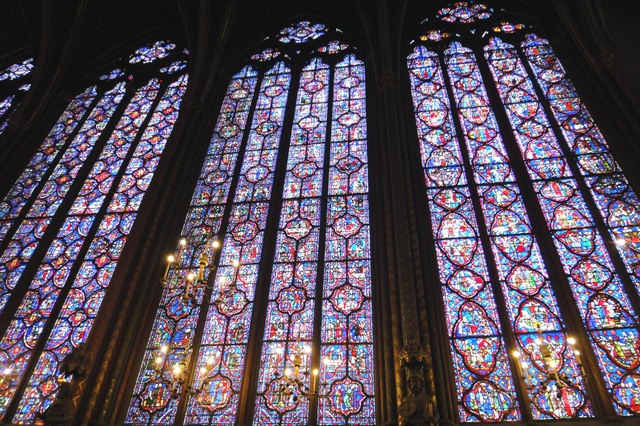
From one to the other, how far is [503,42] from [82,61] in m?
10.2

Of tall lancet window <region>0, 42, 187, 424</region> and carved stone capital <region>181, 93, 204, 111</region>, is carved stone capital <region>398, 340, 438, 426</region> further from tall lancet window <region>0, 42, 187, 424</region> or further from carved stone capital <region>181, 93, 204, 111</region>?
carved stone capital <region>181, 93, 204, 111</region>

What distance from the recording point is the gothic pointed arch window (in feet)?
42.8

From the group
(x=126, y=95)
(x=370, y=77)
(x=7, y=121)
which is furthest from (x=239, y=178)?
(x=7, y=121)

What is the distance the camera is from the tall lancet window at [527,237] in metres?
7.05

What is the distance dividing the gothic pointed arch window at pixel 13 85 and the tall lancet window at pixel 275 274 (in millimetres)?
5151

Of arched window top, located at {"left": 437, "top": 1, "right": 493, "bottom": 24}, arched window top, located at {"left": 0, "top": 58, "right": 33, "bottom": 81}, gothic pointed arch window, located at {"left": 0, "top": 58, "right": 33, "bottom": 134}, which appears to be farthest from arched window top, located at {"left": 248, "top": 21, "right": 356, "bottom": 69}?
arched window top, located at {"left": 0, "top": 58, "right": 33, "bottom": 81}

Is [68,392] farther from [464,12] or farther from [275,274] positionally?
[464,12]

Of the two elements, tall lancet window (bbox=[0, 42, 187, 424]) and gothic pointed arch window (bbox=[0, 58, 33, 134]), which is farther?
gothic pointed arch window (bbox=[0, 58, 33, 134])

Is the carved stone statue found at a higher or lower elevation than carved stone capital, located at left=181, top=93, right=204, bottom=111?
lower

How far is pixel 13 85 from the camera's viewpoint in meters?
13.7

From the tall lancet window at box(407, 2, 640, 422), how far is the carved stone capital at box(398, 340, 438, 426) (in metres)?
0.63

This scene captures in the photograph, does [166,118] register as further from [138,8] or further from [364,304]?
[364,304]

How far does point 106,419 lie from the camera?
7.38 m

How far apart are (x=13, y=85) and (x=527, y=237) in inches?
492
